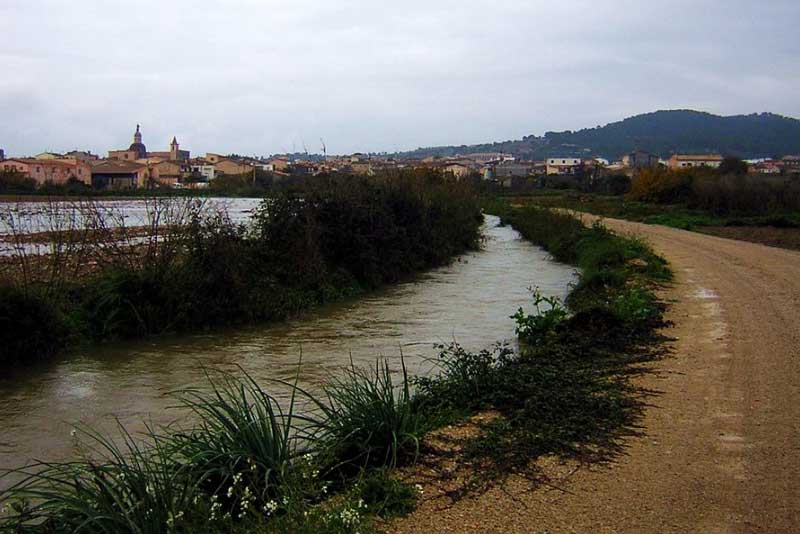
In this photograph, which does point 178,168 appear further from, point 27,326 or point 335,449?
point 335,449

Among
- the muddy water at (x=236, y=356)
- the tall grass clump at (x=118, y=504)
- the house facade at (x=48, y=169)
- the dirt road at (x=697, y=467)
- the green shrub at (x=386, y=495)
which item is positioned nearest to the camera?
the tall grass clump at (x=118, y=504)

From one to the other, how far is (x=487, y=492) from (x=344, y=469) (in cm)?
132

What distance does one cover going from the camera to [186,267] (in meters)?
17.2

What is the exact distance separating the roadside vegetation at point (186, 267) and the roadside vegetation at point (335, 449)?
16.2 feet

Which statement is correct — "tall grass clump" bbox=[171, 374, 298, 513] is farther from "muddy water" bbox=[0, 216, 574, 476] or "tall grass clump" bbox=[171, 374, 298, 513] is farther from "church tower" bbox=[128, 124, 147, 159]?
"church tower" bbox=[128, 124, 147, 159]

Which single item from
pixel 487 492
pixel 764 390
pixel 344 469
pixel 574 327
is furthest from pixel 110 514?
pixel 574 327

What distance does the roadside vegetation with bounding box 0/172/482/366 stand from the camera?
1481 cm

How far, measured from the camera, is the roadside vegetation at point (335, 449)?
5148 millimetres

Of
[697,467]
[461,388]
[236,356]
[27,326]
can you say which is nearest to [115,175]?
[27,326]

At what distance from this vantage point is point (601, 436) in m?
7.25

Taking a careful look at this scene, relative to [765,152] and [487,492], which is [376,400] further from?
[765,152]

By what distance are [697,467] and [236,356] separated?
9.49m

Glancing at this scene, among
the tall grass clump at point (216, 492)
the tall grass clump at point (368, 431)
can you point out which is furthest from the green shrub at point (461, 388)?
the tall grass clump at point (216, 492)

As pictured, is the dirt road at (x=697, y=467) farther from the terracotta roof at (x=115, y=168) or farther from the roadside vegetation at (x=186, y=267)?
the terracotta roof at (x=115, y=168)
